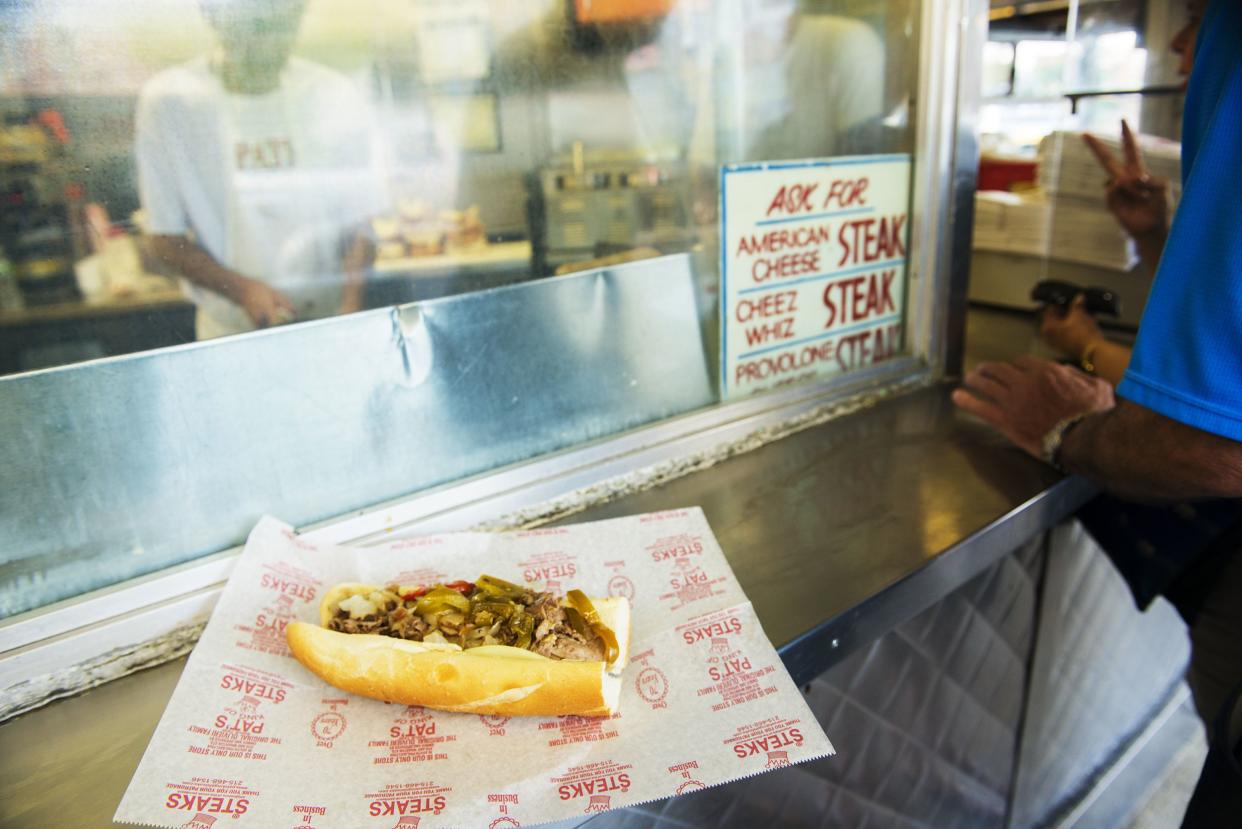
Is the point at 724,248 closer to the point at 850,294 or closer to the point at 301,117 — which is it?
the point at 850,294

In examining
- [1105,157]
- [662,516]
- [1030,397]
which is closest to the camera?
[662,516]

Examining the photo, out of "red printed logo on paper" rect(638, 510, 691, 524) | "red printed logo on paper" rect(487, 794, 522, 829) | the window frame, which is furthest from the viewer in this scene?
"red printed logo on paper" rect(638, 510, 691, 524)

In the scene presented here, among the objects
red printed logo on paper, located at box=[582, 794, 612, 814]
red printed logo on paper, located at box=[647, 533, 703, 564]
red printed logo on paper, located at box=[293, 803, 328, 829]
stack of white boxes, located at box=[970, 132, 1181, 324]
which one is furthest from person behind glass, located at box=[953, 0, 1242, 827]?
red printed logo on paper, located at box=[293, 803, 328, 829]

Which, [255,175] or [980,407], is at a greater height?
[255,175]

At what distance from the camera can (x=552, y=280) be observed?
1210 mm

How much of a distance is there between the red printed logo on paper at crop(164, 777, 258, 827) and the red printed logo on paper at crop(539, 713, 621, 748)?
0.94 feet

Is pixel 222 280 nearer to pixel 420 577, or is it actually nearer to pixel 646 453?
pixel 420 577

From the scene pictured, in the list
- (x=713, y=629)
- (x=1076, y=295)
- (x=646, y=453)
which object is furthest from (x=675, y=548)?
(x=1076, y=295)

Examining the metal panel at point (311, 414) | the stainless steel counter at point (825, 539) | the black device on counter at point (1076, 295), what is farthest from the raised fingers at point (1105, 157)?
the metal panel at point (311, 414)

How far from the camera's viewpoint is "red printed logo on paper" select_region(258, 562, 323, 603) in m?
0.97

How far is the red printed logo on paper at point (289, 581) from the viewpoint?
97 centimetres

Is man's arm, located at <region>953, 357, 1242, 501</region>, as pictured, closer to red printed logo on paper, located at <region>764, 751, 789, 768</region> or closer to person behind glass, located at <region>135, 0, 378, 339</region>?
red printed logo on paper, located at <region>764, 751, 789, 768</region>

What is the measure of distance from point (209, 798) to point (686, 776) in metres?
0.44

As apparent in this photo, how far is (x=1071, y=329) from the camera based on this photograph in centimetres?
182
